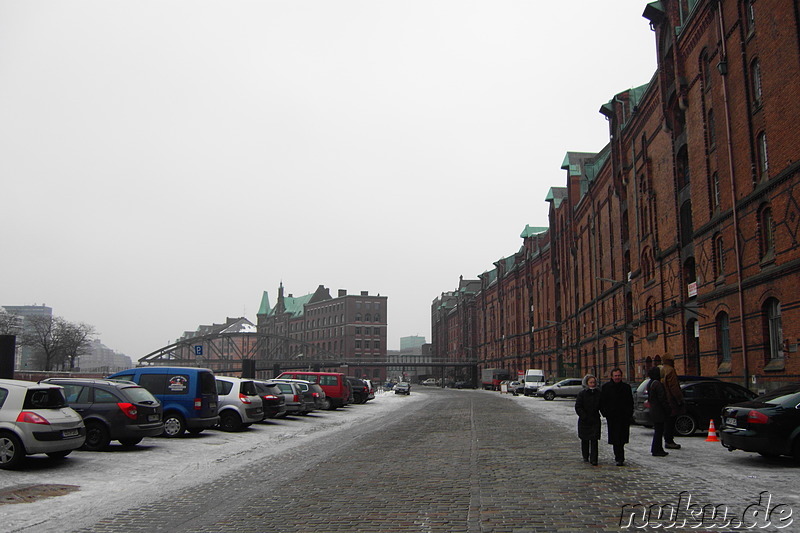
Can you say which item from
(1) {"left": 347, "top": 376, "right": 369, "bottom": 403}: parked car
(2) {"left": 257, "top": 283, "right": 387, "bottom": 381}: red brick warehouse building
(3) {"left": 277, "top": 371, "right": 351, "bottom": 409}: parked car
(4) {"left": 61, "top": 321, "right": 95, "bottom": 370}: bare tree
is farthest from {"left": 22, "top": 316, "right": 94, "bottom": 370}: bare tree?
(3) {"left": 277, "top": 371, "right": 351, "bottom": 409}: parked car

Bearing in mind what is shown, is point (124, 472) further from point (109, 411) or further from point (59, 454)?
point (109, 411)

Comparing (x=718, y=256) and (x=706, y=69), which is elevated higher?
(x=706, y=69)

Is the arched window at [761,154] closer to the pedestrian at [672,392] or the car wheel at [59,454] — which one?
the pedestrian at [672,392]

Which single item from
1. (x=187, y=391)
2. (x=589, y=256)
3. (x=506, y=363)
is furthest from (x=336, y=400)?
(x=506, y=363)

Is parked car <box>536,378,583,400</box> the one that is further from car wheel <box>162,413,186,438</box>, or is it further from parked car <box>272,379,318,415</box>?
car wheel <box>162,413,186,438</box>

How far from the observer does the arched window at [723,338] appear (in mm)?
27109

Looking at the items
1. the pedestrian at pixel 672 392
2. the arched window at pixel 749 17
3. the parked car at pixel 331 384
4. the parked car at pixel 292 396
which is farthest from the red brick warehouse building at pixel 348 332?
the pedestrian at pixel 672 392

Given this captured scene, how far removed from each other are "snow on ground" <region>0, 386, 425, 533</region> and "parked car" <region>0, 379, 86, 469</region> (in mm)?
358

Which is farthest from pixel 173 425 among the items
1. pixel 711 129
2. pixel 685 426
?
pixel 711 129

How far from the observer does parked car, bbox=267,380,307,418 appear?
26.7 meters

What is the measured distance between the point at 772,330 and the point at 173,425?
1929 cm

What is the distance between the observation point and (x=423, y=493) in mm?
9211

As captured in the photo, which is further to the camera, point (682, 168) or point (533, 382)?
point (533, 382)

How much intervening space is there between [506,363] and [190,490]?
8935cm
